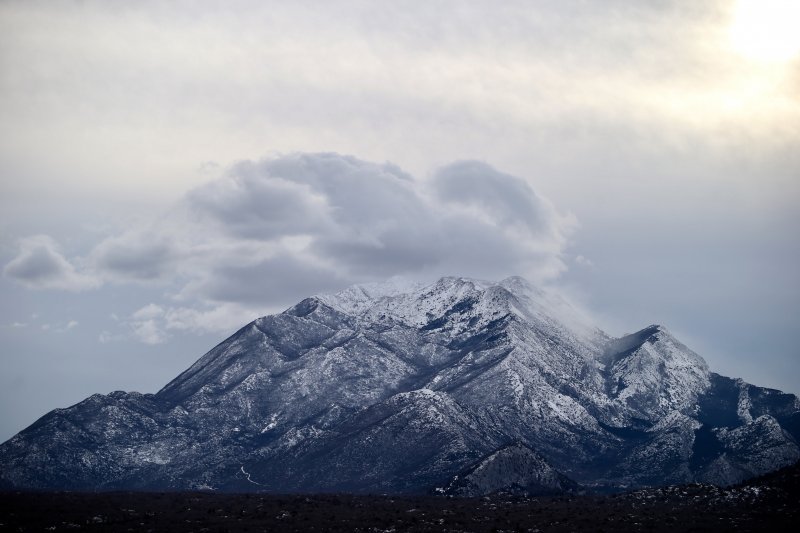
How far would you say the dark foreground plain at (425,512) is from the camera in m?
142

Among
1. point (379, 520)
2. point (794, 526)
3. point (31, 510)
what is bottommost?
point (794, 526)

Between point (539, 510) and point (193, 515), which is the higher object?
point (193, 515)

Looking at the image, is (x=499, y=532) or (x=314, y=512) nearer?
(x=499, y=532)

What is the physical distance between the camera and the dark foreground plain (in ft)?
467

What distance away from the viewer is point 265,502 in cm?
17475

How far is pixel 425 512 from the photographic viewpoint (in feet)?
529

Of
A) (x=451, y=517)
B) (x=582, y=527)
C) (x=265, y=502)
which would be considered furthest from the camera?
(x=265, y=502)

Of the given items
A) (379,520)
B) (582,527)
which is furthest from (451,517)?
(582,527)

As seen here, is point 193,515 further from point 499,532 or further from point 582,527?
point 582,527

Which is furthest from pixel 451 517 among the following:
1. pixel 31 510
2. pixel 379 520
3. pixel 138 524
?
pixel 31 510

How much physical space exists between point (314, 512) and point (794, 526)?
81651 mm

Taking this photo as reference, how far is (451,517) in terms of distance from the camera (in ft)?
509

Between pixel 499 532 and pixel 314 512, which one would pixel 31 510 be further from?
pixel 499 532

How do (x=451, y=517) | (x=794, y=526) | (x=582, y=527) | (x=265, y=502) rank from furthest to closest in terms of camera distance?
(x=265, y=502), (x=451, y=517), (x=582, y=527), (x=794, y=526)
